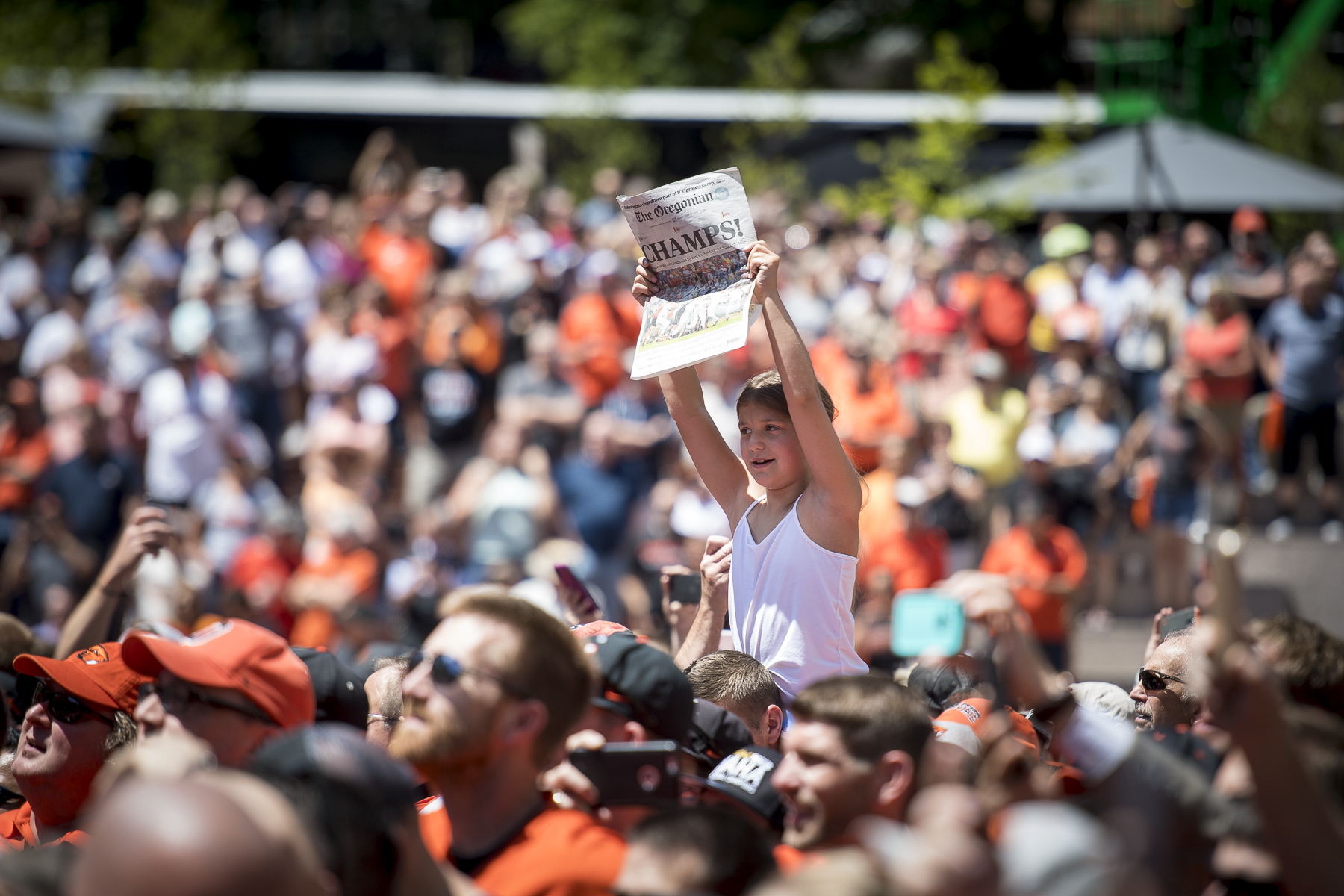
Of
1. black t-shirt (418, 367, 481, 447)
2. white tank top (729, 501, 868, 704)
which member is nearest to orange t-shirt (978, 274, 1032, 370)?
black t-shirt (418, 367, 481, 447)

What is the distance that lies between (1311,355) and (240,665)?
1012 cm

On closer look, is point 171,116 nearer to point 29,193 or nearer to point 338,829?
point 29,193

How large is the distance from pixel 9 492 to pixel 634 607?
525cm

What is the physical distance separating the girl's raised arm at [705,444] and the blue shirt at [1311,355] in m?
8.44

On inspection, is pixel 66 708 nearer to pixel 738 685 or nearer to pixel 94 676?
pixel 94 676

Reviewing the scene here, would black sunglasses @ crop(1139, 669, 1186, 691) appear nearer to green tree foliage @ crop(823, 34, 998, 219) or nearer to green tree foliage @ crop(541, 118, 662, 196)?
green tree foliage @ crop(823, 34, 998, 219)

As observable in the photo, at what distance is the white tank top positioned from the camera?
3.60 metres

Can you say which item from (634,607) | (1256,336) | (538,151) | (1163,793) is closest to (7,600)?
(634,607)

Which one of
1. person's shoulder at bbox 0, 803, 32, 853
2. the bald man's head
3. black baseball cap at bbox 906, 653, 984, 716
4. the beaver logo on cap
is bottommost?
black baseball cap at bbox 906, 653, 984, 716

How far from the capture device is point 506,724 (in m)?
2.65

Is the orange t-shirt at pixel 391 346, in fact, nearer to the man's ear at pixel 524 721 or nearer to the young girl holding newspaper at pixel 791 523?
the young girl holding newspaper at pixel 791 523

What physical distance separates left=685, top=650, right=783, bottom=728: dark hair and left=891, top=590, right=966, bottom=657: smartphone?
0.88 metres

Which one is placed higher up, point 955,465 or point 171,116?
point 171,116

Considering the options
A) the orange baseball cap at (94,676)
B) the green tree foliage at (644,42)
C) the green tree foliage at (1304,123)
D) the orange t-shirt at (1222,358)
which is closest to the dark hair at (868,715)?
the orange baseball cap at (94,676)
